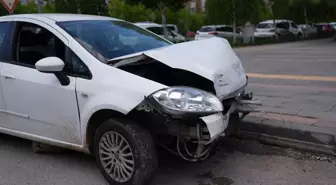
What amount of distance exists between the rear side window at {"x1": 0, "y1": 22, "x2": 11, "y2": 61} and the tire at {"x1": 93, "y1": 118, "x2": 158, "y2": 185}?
1.70 metres

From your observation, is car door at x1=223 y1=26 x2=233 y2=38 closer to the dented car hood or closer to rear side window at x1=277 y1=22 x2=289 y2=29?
rear side window at x1=277 y1=22 x2=289 y2=29

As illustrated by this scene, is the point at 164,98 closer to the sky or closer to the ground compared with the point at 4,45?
closer to the ground

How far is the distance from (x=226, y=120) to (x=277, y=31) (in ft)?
97.3

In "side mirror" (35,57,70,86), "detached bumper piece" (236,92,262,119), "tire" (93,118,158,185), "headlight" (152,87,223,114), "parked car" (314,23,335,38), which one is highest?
"side mirror" (35,57,70,86)

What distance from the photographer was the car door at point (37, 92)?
421 cm


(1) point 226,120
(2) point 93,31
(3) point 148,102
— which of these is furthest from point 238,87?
(2) point 93,31

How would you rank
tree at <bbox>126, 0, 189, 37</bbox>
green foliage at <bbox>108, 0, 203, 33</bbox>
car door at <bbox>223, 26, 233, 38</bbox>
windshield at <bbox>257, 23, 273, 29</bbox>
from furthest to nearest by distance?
1. green foliage at <bbox>108, 0, 203, 33</bbox>
2. windshield at <bbox>257, 23, 273, 29</bbox>
3. car door at <bbox>223, 26, 233, 38</bbox>
4. tree at <bbox>126, 0, 189, 37</bbox>

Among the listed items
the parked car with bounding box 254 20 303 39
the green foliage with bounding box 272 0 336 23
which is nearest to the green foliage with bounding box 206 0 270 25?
the green foliage with bounding box 272 0 336 23

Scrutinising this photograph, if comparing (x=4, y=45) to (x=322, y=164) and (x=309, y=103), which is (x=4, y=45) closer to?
(x=322, y=164)

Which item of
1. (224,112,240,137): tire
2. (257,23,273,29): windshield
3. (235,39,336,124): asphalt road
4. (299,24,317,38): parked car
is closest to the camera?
(224,112,240,137): tire

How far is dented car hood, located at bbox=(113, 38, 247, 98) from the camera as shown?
3869 mm

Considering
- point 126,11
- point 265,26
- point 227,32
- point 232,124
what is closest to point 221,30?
point 227,32

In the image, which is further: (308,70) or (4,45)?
(308,70)

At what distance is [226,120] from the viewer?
3.97 m
